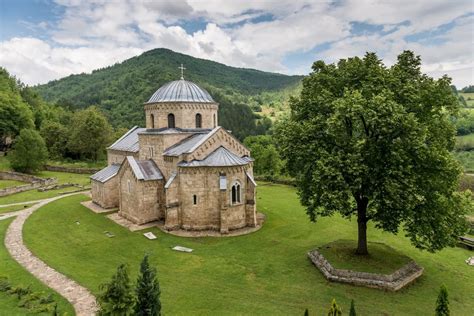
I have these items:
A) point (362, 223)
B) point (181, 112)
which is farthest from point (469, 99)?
point (362, 223)

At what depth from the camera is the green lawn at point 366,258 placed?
19.3 meters

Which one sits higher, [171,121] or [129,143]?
[171,121]

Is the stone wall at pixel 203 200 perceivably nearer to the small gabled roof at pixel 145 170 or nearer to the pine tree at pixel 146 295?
the small gabled roof at pixel 145 170

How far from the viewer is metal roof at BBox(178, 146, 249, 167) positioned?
27.1 metres

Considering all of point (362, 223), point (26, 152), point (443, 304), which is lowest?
point (443, 304)

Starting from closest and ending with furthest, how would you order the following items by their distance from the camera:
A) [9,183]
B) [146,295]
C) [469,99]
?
[146,295] → [9,183] → [469,99]

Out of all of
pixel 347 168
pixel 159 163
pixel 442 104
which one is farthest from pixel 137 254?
pixel 442 104

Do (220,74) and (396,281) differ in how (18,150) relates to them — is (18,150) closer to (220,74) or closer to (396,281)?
(396,281)

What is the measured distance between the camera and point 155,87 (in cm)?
10400

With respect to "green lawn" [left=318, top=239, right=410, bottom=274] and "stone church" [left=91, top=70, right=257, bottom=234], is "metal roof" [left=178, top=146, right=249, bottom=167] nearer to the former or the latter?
"stone church" [left=91, top=70, right=257, bottom=234]

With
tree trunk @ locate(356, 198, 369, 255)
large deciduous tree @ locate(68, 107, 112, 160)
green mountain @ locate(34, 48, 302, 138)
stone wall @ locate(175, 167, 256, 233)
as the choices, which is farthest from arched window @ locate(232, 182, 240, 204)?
green mountain @ locate(34, 48, 302, 138)

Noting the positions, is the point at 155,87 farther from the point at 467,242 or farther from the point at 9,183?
the point at 467,242

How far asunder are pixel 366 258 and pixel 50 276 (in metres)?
18.2

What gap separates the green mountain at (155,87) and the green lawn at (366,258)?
251 ft
